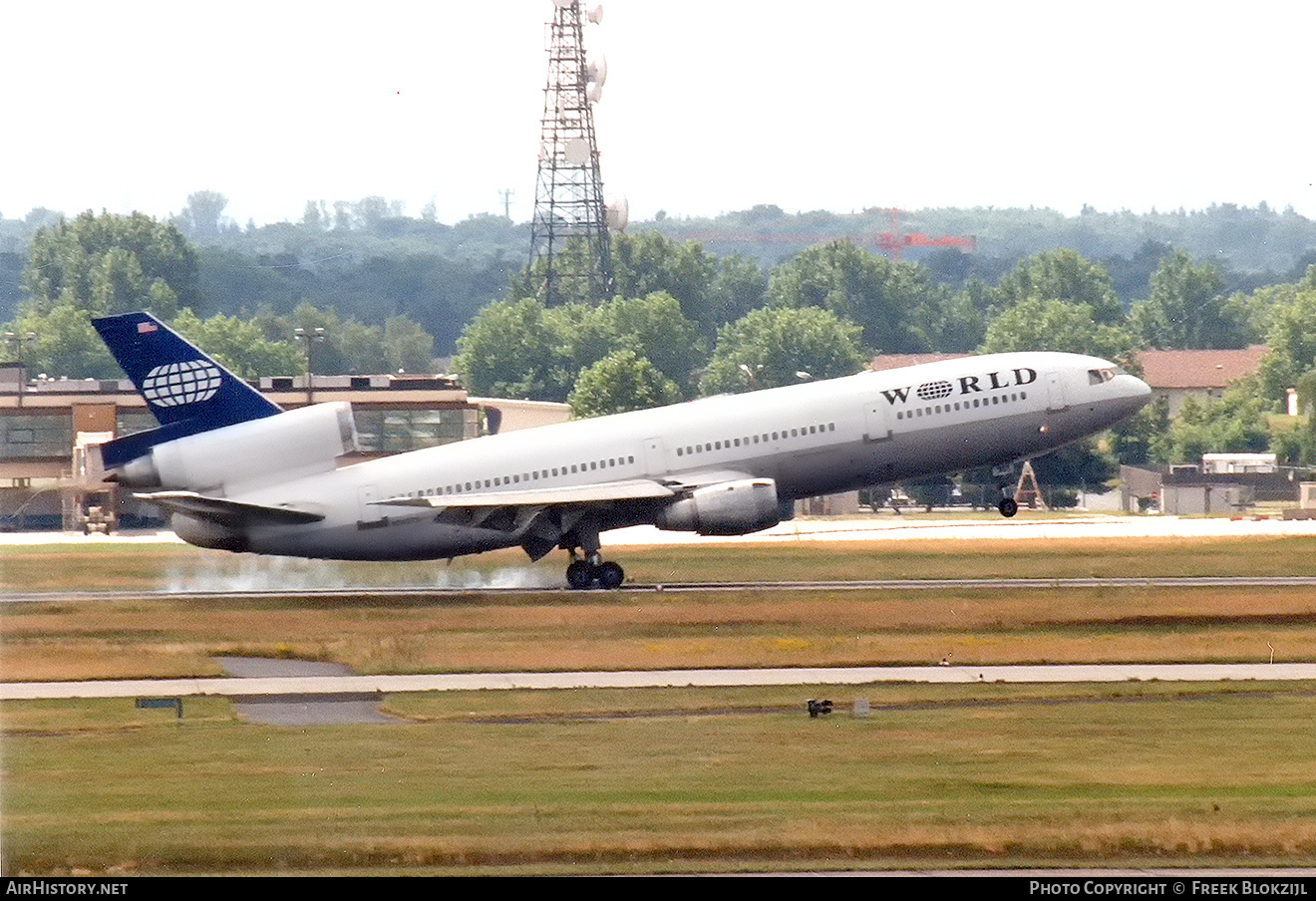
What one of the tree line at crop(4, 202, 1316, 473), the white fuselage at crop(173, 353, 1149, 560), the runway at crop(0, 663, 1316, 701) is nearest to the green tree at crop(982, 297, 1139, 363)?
the tree line at crop(4, 202, 1316, 473)

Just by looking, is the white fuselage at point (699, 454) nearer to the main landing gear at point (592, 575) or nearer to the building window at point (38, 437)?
the main landing gear at point (592, 575)

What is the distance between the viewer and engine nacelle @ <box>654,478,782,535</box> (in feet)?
184

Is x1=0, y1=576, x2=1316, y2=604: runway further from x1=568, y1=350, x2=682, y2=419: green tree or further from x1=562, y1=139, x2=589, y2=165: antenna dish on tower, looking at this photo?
x1=562, y1=139, x2=589, y2=165: antenna dish on tower

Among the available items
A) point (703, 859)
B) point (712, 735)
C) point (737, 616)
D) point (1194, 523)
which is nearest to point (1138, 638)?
point (737, 616)

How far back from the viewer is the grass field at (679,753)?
24797 mm

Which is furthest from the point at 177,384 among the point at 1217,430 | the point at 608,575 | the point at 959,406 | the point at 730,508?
the point at 1217,430

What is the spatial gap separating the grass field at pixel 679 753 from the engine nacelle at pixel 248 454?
5.20 m

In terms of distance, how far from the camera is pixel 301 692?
1494 inches

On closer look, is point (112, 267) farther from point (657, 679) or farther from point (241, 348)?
point (657, 679)

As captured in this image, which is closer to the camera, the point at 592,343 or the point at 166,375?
the point at 166,375

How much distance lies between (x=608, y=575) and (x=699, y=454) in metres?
4.57

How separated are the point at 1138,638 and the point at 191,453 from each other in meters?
27.7

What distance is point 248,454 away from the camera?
186 ft

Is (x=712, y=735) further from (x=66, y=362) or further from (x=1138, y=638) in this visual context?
(x=66, y=362)
